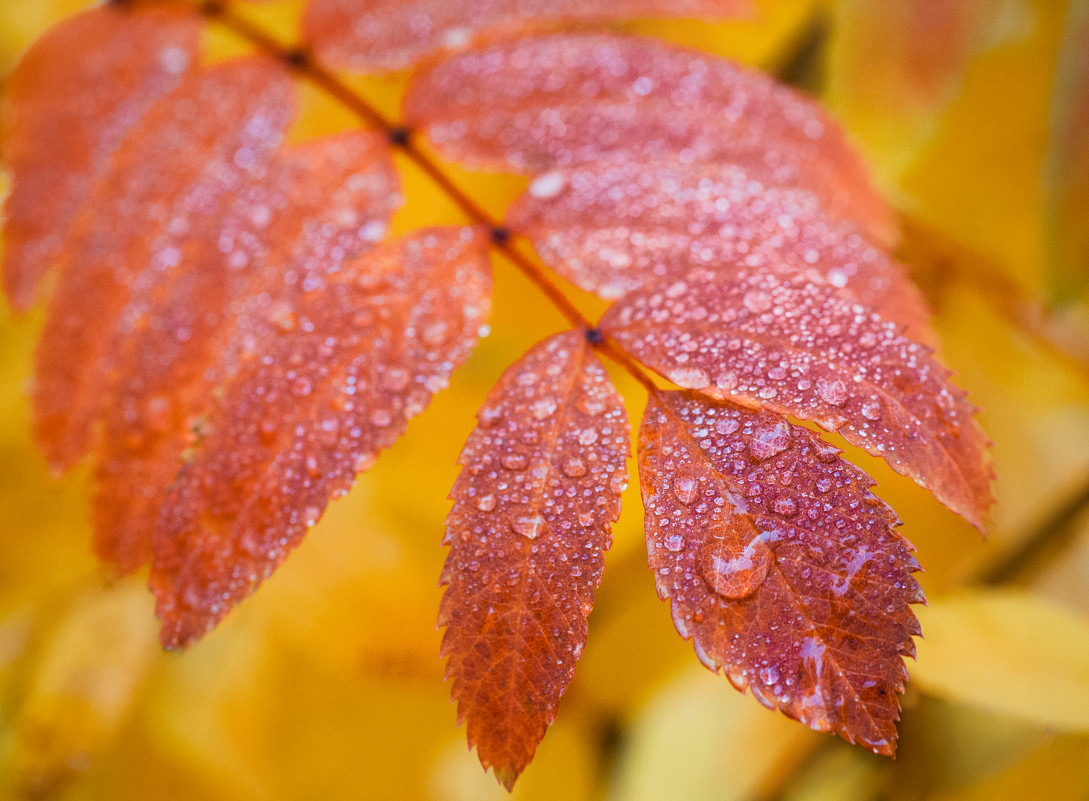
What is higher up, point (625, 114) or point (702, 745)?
point (625, 114)

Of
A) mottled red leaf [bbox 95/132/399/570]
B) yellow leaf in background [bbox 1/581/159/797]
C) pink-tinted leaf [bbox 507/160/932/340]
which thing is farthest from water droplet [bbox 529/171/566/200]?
yellow leaf in background [bbox 1/581/159/797]

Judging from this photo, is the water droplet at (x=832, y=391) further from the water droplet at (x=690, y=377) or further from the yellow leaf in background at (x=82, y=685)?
the yellow leaf in background at (x=82, y=685)

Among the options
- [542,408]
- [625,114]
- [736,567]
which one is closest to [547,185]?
[625,114]

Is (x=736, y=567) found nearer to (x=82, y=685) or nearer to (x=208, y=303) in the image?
(x=208, y=303)

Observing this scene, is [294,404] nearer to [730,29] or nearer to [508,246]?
[508,246]

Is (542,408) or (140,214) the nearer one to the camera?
(542,408)

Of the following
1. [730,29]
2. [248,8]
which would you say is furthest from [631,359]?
[248,8]

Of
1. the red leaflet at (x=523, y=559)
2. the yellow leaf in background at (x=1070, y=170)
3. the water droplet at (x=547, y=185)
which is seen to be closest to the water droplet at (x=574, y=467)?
the red leaflet at (x=523, y=559)
